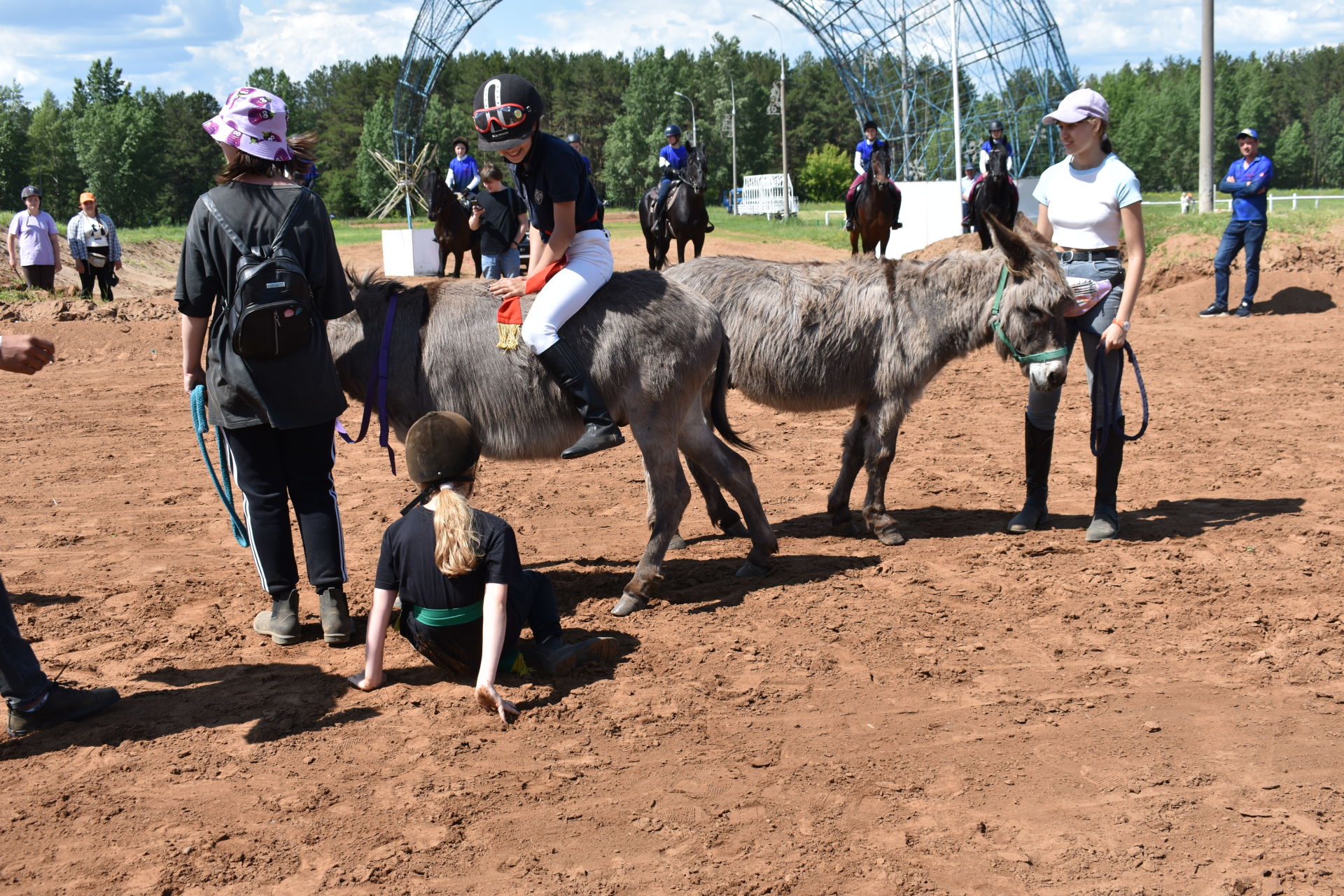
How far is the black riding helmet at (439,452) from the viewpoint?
3.96m

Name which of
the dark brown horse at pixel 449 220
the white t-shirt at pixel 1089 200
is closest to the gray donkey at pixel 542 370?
the white t-shirt at pixel 1089 200

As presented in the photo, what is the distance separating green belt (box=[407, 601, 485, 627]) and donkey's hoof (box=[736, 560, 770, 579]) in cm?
187

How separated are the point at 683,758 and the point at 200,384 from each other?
273 centimetres

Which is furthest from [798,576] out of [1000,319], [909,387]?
[1000,319]

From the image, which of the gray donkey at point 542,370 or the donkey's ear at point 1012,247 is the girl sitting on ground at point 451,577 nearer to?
the gray donkey at point 542,370

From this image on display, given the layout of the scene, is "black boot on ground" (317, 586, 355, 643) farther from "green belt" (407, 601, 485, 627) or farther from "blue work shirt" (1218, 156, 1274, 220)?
"blue work shirt" (1218, 156, 1274, 220)

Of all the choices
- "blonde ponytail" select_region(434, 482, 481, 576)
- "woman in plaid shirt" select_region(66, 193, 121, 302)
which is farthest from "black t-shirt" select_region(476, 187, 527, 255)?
"blonde ponytail" select_region(434, 482, 481, 576)

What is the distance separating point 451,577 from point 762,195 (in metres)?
53.3

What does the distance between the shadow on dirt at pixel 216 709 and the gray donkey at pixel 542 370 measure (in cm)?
133

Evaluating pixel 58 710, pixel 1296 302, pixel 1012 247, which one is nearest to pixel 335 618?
pixel 58 710

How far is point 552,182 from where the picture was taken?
184 inches

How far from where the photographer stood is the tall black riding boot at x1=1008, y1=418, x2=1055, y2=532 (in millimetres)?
6113

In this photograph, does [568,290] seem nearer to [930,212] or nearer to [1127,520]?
[1127,520]

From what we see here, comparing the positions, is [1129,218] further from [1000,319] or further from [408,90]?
[408,90]
